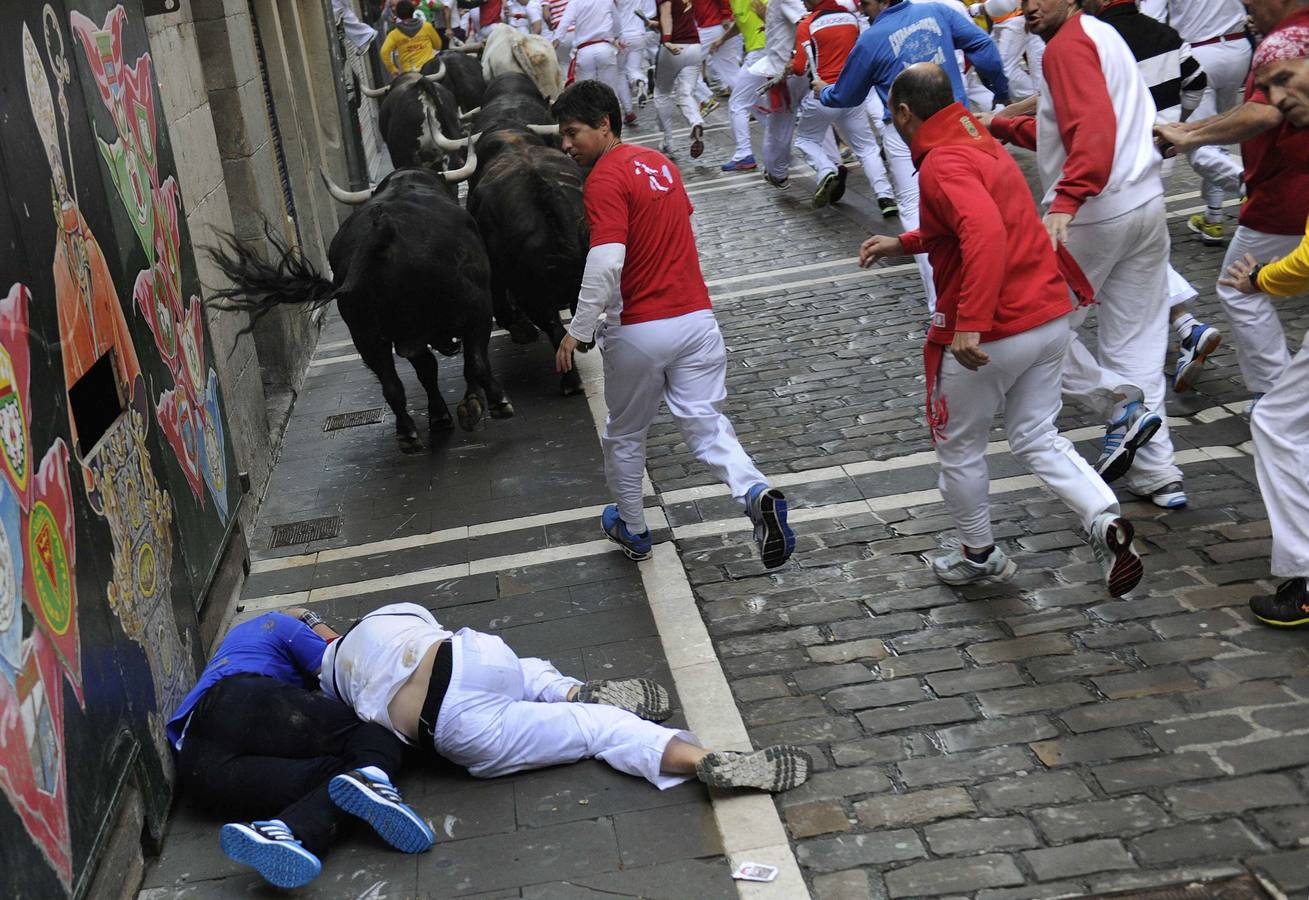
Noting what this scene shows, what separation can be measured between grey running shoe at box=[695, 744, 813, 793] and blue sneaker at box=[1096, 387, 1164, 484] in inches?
96.7

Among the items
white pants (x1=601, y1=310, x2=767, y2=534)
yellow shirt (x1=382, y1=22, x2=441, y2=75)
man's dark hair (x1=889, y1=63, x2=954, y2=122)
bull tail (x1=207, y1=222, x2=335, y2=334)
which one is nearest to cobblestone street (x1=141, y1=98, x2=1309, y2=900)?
white pants (x1=601, y1=310, x2=767, y2=534)

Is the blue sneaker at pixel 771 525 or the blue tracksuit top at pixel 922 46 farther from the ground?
the blue tracksuit top at pixel 922 46

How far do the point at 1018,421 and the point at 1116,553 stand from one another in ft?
2.26

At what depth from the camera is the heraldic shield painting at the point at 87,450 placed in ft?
12.6

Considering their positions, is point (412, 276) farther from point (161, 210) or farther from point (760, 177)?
point (760, 177)

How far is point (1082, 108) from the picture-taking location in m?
6.00

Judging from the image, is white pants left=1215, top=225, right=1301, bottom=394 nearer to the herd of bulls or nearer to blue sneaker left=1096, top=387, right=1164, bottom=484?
blue sneaker left=1096, top=387, right=1164, bottom=484

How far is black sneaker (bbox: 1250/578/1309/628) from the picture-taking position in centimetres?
516

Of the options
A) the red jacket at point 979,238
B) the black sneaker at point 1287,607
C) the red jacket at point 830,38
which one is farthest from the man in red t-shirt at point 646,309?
the red jacket at point 830,38

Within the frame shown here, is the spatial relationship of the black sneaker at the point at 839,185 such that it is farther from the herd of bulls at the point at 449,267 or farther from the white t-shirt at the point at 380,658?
the white t-shirt at the point at 380,658

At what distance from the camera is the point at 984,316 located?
514 centimetres

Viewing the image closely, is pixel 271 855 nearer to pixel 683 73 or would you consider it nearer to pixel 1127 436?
pixel 1127 436

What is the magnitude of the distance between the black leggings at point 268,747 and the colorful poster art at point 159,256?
4.78 ft

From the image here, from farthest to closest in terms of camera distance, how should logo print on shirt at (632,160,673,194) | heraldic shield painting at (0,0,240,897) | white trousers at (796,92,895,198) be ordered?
white trousers at (796,92,895,198) < logo print on shirt at (632,160,673,194) < heraldic shield painting at (0,0,240,897)
